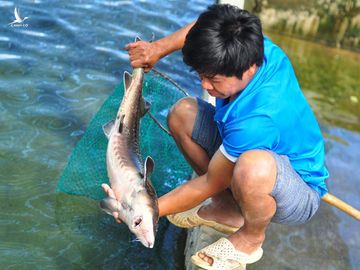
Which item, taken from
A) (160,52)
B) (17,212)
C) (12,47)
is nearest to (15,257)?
(17,212)

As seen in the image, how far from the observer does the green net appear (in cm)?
388

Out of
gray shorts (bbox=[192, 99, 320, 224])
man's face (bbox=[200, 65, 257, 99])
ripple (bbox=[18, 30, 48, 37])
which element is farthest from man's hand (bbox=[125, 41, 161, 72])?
ripple (bbox=[18, 30, 48, 37])

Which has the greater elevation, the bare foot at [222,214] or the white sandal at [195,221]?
the bare foot at [222,214]

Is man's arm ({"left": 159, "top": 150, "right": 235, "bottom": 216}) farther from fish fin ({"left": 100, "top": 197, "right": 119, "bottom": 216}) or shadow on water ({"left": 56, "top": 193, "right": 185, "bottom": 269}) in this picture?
shadow on water ({"left": 56, "top": 193, "right": 185, "bottom": 269})

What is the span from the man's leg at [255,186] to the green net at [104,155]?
47.1 inches

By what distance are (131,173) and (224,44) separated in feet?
2.99

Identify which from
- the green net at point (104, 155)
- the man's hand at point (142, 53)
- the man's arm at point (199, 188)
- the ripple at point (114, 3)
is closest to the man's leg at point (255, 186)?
the man's arm at point (199, 188)

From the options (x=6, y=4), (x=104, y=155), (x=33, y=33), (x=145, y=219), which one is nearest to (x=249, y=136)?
(x=145, y=219)

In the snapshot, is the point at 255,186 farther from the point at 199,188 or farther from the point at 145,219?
the point at 145,219

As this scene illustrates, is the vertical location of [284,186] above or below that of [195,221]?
above

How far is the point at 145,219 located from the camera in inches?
107

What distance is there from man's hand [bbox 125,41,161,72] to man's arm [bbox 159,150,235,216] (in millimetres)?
863

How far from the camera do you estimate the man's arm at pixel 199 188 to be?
3.00 meters

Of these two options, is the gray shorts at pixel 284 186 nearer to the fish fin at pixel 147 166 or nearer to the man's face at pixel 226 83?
the man's face at pixel 226 83
